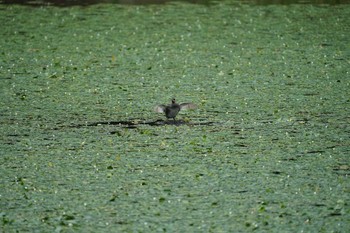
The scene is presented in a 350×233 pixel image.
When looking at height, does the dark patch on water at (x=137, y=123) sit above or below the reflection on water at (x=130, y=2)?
below

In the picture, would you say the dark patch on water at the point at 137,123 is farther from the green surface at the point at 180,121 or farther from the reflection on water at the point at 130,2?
the reflection on water at the point at 130,2

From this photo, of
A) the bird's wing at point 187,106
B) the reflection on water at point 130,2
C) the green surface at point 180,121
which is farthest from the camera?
the reflection on water at point 130,2

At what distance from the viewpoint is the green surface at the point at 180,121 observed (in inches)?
155

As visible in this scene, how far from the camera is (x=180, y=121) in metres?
5.63

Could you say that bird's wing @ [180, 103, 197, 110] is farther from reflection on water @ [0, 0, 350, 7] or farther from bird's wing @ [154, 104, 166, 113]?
reflection on water @ [0, 0, 350, 7]

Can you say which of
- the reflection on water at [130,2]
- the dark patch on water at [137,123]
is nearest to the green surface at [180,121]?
the dark patch on water at [137,123]

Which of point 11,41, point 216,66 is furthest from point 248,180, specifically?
point 11,41

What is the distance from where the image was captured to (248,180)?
4.35 metres

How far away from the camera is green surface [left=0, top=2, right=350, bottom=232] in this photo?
12.9 ft

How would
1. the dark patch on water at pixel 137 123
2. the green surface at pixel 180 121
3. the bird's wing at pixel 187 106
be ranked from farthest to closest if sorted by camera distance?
1. the bird's wing at pixel 187 106
2. the dark patch on water at pixel 137 123
3. the green surface at pixel 180 121

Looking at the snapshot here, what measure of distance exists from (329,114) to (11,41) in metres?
3.65

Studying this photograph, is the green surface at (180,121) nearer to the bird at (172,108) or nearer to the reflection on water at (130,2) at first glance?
the bird at (172,108)

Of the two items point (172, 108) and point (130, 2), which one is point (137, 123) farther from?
point (130, 2)

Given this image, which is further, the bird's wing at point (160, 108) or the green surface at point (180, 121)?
the bird's wing at point (160, 108)
